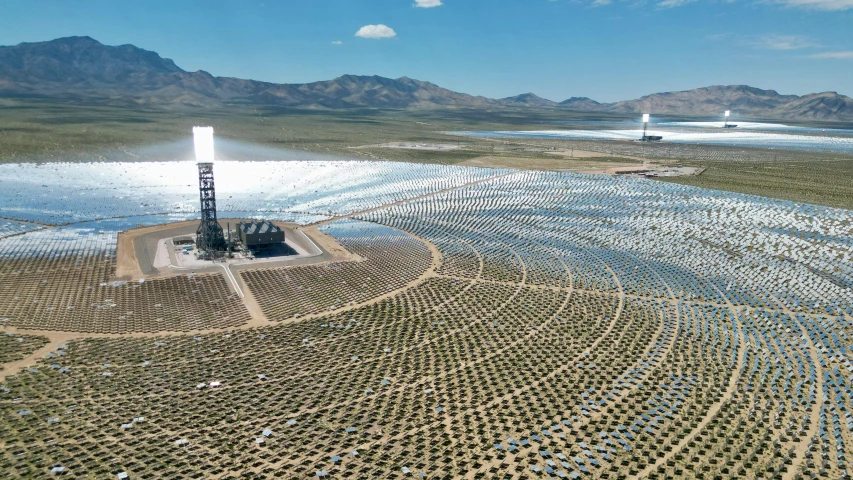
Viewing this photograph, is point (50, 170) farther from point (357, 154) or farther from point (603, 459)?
point (603, 459)

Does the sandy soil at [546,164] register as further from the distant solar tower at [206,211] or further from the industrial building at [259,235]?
the distant solar tower at [206,211]

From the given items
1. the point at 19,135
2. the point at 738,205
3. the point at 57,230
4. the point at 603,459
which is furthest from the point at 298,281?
the point at 19,135

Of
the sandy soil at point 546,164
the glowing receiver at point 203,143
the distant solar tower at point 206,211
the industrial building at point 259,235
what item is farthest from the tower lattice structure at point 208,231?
the sandy soil at point 546,164

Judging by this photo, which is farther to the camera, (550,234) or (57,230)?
(550,234)

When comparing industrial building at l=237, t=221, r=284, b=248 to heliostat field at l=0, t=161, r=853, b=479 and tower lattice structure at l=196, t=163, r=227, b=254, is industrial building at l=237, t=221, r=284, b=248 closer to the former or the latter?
tower lattice structure at l=196, t=163, r=227, b=254

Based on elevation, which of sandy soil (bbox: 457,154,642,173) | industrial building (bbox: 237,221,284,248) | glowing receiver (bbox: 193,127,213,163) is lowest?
industrial building (bbox: 237,221,284,248)

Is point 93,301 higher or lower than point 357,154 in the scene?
lower

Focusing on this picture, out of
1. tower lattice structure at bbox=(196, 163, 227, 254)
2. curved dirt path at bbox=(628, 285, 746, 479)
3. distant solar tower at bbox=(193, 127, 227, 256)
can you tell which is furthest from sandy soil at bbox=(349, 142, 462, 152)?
curved dirt path at bbox=(628, 285, 746, 479)
